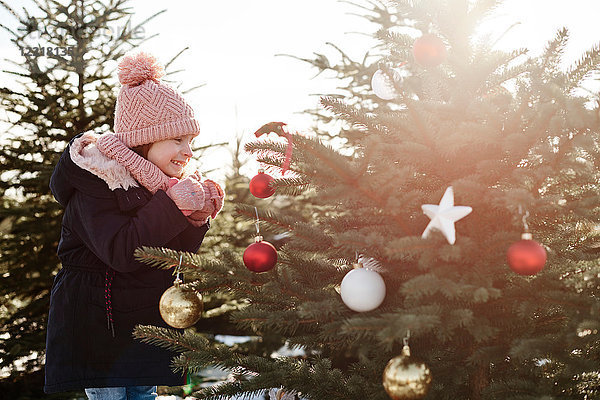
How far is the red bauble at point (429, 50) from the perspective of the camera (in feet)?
5.62

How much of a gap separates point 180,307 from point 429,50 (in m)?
1.23

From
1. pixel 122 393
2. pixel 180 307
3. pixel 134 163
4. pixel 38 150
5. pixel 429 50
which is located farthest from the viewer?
pixel 38 150

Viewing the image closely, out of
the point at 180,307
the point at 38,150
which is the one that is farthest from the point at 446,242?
the point at 38,150

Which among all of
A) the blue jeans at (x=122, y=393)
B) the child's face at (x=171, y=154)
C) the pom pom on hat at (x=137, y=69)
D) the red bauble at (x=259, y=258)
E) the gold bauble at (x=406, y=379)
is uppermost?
the pom pom on hat at (x=137, y=69)

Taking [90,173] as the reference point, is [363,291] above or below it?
below

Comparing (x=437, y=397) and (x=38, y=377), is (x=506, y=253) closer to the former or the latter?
(x=437, y=397)

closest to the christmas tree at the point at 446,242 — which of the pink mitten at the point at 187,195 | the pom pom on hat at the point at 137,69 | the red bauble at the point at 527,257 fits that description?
the red bauble at the point at 527,257

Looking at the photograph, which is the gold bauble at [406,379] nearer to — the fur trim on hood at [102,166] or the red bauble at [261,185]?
the red bauble at [261,185]

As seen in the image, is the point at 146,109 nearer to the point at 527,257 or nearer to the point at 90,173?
the point at 90,173

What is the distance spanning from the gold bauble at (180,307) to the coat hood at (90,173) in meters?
0.50

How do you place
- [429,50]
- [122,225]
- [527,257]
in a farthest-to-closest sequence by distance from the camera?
1. [122,225]
2. [429,50]
3. [527,257]

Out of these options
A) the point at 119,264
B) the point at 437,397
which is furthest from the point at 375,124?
the point at 119,264

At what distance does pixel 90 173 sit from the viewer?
2.07m

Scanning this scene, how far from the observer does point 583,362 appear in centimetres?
147
